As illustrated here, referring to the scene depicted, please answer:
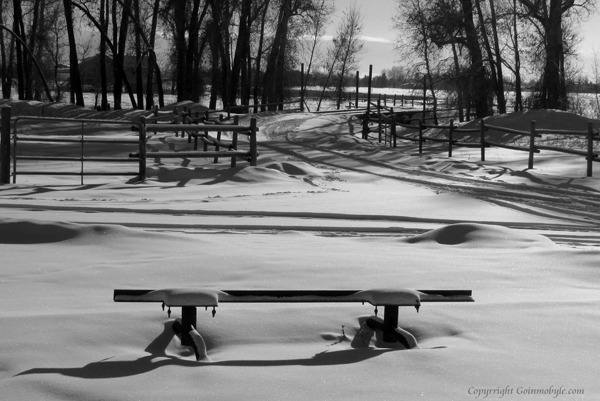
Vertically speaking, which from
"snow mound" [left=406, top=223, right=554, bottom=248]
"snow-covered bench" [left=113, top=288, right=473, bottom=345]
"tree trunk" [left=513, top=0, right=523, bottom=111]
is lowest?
"snow mound" [left=406, top=223, right=554, bottom=248]

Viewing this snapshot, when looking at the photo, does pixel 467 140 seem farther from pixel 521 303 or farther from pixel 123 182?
pixel 521 303

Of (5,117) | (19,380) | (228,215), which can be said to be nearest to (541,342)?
A: (19,380)

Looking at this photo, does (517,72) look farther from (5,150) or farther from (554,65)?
(5,150)

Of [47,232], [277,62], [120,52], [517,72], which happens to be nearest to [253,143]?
[47,232]

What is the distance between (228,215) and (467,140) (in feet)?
76.3

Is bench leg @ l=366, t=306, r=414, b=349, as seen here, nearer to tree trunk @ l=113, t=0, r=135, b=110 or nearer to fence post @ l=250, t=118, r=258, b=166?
fence post @ l=250, t=118, r=258, b=166

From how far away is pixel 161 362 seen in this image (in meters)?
4.04

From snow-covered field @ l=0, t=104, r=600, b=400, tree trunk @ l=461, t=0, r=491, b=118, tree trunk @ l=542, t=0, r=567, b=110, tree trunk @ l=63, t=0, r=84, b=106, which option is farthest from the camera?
tree trunk @ l=63, t=0, r=84, b=106

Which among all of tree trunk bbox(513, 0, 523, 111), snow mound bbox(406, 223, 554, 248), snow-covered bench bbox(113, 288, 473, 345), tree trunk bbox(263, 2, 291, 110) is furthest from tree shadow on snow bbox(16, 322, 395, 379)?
tree trunk bbox(263, 2, 291, 110)

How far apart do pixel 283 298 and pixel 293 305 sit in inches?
22.9

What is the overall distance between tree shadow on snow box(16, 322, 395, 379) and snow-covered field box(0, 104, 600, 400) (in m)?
0.01

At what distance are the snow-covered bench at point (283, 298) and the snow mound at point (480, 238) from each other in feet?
11.0

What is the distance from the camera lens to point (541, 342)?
178 inches

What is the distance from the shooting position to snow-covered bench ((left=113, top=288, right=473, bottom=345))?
4.33 meters
